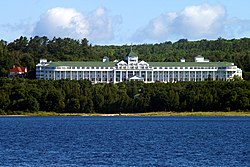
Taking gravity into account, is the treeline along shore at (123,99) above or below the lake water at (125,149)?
above

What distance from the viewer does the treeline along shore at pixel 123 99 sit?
498ft

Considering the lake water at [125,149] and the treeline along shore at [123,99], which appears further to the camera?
the treeline along shore at [123,99]

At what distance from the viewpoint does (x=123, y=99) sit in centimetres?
15938

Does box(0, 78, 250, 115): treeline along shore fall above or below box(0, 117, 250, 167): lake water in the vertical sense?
above

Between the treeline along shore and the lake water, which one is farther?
the treeline along shore

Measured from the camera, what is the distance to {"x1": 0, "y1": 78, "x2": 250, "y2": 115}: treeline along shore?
15175 cm

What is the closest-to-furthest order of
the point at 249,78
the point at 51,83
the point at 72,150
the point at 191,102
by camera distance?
the point at 72,150 → the point at 191,102 → the point at 51,83 → the point at 249,78

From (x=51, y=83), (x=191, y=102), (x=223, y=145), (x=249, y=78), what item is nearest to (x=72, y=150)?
(x=223, y=145)

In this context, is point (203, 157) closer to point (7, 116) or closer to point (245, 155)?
point (245, 155)

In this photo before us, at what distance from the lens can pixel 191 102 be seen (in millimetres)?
153875

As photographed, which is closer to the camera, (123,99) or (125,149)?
(125,149)

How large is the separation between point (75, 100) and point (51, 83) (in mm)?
17080

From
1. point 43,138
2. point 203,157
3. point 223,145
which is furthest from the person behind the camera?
point 43,138

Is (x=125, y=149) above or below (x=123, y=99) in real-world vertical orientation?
below
